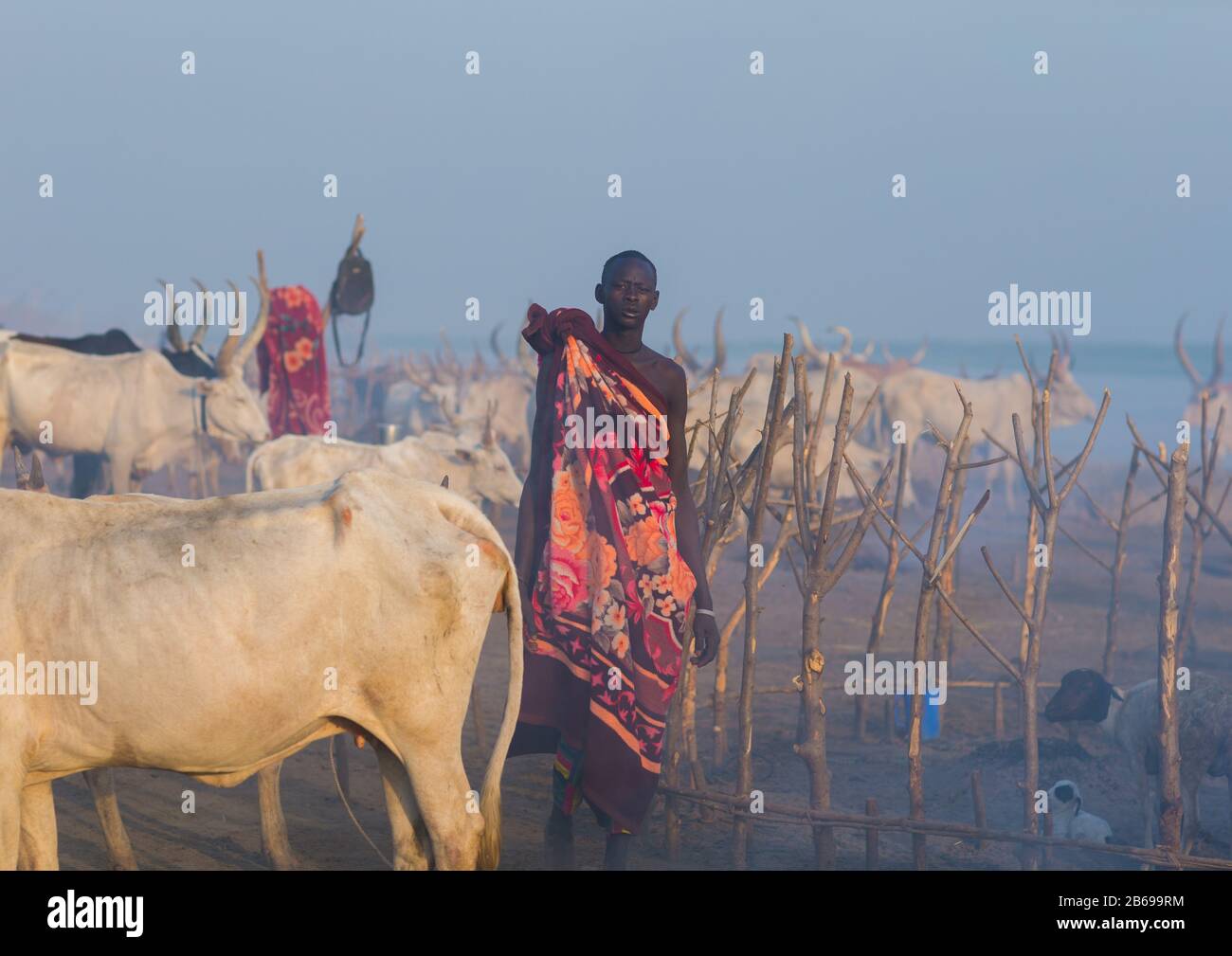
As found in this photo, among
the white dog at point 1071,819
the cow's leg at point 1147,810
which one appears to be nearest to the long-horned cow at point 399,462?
the white dog at point 1071,819

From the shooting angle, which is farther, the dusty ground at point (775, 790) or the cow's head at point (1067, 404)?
the cow's head at point (1067, 404)

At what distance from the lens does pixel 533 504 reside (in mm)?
4246

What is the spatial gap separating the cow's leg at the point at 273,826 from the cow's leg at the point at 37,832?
0.87 metres

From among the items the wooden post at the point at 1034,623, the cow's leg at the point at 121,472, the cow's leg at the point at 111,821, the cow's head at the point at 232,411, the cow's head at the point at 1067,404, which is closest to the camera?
the cow's leg at the point at 111,821

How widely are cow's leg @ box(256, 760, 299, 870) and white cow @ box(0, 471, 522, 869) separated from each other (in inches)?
34.1

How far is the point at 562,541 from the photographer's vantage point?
13.7ft

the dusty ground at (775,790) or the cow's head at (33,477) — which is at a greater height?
the cow's head at (33,477)

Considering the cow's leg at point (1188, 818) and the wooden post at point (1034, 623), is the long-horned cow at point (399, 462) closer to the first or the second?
the wooden post at point (1034, 623)

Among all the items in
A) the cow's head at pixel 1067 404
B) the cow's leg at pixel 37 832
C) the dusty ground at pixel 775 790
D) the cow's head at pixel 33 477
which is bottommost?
the dusty ground at pixel 775 790

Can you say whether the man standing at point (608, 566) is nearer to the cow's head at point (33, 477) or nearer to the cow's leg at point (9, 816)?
the cow's leg at point (9, 816)

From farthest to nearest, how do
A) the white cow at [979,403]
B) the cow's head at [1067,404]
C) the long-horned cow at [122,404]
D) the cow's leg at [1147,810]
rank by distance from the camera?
the cow's head at [1067,404] → the white cow at [979,403] → the long-horned cow at [122,404] → the cow's leg at [1147,810]

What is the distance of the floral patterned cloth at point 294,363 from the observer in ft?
32.9
